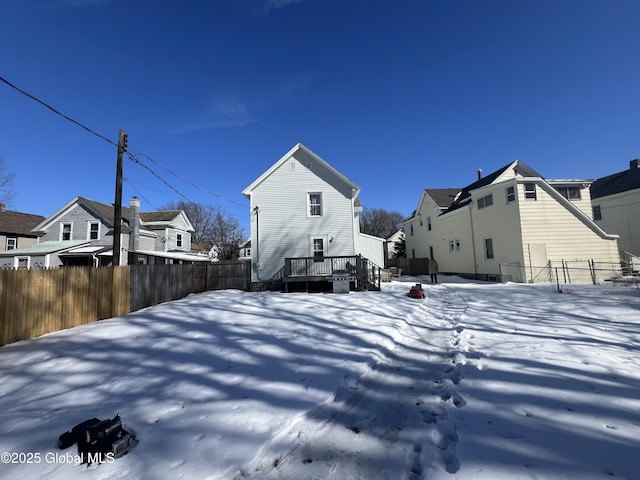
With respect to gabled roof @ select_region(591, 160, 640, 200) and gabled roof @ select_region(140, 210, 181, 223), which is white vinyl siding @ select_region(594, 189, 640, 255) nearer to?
gabled roof @ select_region(591, 160, 640, 200)

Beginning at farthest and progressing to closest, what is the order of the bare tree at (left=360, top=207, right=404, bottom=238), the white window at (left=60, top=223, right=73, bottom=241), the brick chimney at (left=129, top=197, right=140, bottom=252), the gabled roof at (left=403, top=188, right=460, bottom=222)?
the bare tree at (left=360, top=207, right=404, bottom=238)
the gabled roof at (left=403, top=188, right=460, bottom=222)
the white window at (left=60, top=223, right=73, bottom=241)
the brick chimney at (left=129, top=197, right=140, bottom=252)

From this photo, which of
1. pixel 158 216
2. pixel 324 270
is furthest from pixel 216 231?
pixel 324 270

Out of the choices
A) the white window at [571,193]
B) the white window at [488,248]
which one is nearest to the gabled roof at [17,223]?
the white window at [488,248]

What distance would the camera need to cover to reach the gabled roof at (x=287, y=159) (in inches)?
681

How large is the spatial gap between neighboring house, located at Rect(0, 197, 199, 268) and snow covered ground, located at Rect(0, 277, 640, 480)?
15473 mm

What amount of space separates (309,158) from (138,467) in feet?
54.3

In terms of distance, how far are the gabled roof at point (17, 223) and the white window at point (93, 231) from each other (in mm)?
7128

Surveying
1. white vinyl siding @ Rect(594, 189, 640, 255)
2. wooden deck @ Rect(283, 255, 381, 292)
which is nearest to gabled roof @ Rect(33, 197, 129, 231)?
wooden deck @ Rect(283, 255, 381, 292)

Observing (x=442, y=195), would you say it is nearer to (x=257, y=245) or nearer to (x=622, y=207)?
(x=622, y=207)

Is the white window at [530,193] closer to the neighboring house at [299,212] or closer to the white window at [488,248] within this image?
the white window at [488,248]

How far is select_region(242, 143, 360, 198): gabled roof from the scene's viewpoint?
17.3m

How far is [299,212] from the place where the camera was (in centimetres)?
1736

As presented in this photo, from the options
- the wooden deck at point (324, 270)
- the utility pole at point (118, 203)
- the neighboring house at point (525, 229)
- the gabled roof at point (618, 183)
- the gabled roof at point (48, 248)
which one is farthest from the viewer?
the gabled roof at point (618, 183)

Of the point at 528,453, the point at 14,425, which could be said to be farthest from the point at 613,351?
the point at 14,425
